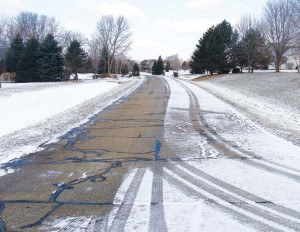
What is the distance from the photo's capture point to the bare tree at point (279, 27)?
A: 4594 cm

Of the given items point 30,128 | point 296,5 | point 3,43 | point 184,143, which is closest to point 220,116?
point 184,143

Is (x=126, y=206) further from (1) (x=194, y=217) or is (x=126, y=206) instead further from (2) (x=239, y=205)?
(2) (x=239, y=205)

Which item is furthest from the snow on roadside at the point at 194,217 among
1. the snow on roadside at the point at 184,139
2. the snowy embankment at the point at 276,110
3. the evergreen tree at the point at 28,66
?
the evergreen tree at the point at 28,66

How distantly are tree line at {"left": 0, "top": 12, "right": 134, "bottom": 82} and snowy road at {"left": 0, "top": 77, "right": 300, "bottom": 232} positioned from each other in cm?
4466

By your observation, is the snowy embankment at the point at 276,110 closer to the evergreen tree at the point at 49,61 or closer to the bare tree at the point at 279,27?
the bare tree at the point at 279,27

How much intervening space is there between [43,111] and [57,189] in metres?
10.3

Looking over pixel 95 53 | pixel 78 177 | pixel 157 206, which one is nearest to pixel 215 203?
pixel 157 206

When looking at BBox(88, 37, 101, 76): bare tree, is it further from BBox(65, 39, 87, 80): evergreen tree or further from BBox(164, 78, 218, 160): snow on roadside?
BBox(164, 78, 218, 160): snow on roadside

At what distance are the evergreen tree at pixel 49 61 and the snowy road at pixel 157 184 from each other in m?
43.8

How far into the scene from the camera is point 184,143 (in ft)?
27.6

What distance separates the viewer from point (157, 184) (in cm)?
532

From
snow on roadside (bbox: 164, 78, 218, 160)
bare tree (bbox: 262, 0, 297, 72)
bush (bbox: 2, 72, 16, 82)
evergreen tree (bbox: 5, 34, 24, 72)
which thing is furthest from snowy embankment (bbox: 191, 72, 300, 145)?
evergreen tree (bbox: 5, 34, 24, 72)

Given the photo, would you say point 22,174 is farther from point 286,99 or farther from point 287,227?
point 286,99

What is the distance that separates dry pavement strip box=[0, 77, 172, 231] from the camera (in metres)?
4.25
